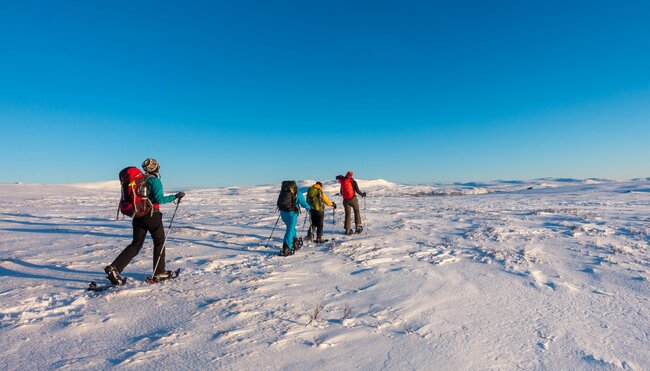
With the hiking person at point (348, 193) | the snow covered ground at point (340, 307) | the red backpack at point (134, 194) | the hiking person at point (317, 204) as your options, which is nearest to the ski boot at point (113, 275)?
the snow covered ground at point (340, 307)

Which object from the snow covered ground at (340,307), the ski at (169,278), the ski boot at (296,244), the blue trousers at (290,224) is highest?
the blue trousers at (290,224)

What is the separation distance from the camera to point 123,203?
531cm

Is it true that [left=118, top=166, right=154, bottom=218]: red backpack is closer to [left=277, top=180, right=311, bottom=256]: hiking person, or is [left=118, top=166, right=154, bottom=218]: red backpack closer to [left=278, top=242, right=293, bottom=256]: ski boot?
[left=277, top=180, right=311, bottom=256]: hiking person

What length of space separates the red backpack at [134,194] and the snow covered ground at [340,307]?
4.18ft

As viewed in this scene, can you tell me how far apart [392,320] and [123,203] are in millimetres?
4366

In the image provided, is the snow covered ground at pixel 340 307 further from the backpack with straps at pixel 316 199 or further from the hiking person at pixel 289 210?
the backpack with straps at pixel 316 199

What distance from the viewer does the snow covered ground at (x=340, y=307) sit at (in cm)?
351

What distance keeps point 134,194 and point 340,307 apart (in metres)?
3.59

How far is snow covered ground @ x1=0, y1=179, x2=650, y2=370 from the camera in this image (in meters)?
3.51

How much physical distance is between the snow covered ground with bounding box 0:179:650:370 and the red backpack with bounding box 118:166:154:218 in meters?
1.27

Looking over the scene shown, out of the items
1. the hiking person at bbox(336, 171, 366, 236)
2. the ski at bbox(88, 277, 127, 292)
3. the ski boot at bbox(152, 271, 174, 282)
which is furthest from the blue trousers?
the ski at bbox(88, 277, 127, 292)

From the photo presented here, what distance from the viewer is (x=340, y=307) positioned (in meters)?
4.84

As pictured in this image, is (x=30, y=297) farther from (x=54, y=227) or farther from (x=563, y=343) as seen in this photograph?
(x=54, y=227)

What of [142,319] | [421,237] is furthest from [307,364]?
[421,237]
